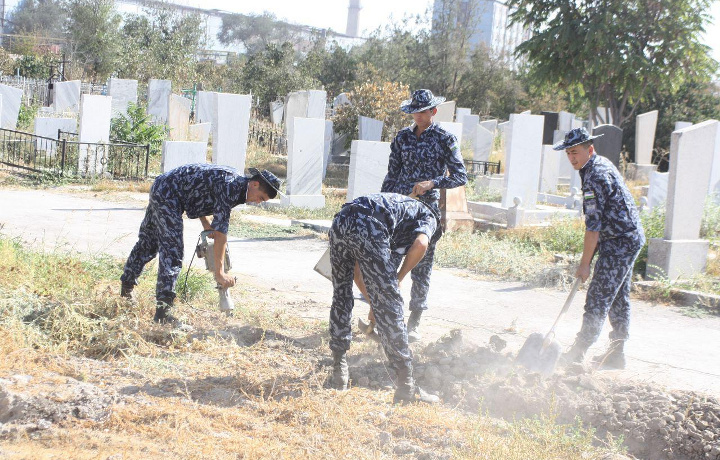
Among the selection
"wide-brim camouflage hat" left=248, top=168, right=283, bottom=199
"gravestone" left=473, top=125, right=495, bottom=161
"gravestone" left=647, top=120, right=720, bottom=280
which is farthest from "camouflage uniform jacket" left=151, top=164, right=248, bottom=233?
"gravestone" left=473, top=125, right=495, bottom=161

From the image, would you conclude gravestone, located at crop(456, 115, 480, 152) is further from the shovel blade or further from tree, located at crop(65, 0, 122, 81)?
tree, located at crop(65, 0, 122, 81)

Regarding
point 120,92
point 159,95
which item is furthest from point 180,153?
point 159,95

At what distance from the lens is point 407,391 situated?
423cm

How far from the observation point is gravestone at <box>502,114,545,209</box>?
40.3 ft

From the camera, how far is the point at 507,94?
3550cm

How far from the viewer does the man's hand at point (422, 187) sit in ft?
17.6

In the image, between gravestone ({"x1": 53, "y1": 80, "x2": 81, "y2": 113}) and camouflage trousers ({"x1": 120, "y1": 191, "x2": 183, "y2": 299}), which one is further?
gravestone ({"x1": 53, "y1": 80, "x2": 81, "y2": 113})

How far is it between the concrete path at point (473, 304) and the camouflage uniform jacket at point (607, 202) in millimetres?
1018

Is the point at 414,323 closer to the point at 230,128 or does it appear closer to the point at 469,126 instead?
the point at 230,128

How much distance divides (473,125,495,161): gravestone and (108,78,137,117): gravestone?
367 inches

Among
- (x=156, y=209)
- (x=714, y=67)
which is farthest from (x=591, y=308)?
(x=714, y=67)

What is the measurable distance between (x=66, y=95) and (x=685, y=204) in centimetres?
2096

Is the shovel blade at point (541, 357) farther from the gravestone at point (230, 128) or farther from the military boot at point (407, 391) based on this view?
the gravestone at point (230, 128)

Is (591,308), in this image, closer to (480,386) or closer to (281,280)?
(480,386)
